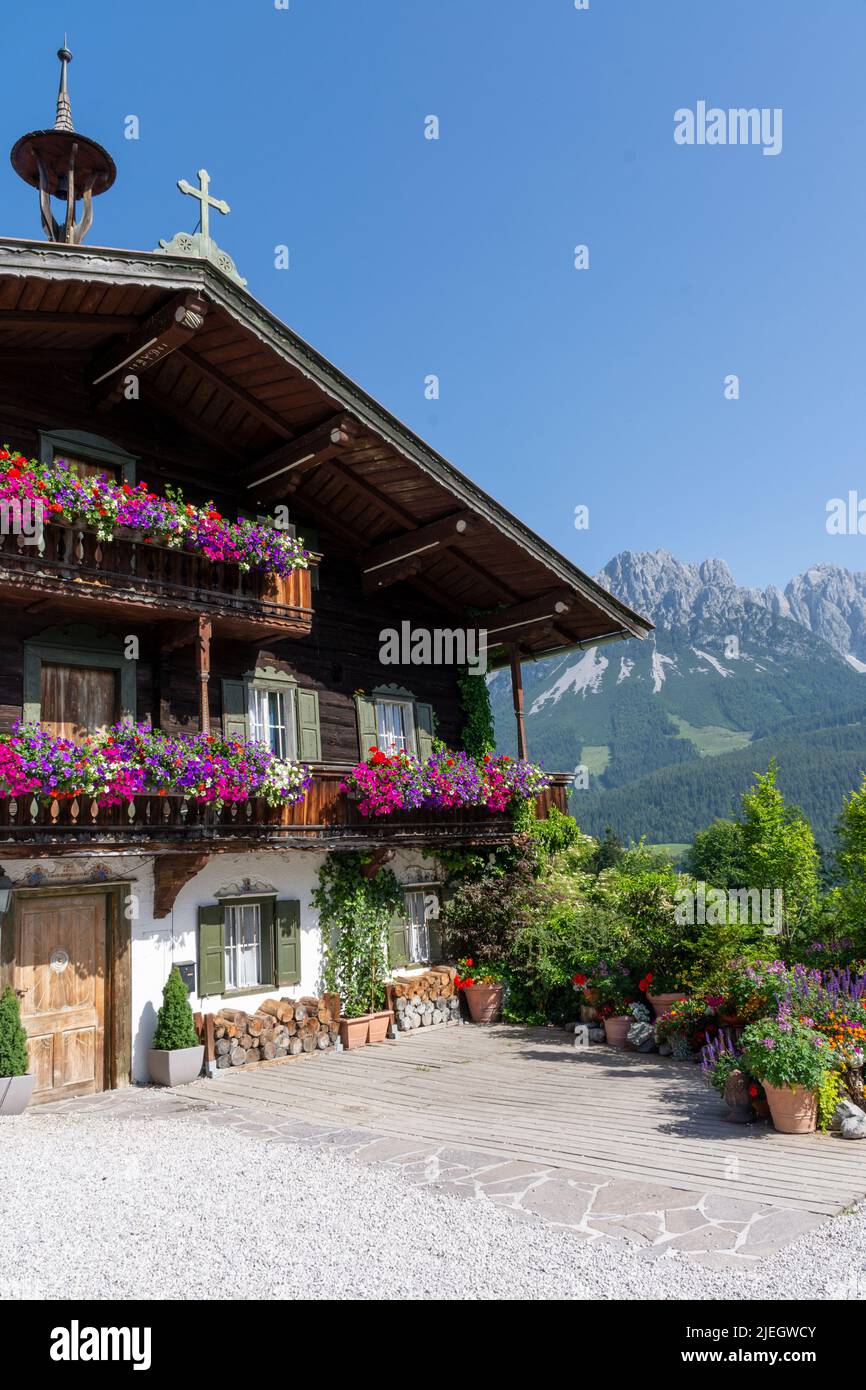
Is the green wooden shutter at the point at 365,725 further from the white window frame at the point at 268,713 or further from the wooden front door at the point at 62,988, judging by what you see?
the wooden front door at the point at 62,988

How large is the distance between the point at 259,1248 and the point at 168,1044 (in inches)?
280

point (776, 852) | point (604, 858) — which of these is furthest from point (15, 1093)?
point (604, 858)

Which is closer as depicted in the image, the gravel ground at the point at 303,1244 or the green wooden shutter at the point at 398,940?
the gravel ground at the point at 303,1244

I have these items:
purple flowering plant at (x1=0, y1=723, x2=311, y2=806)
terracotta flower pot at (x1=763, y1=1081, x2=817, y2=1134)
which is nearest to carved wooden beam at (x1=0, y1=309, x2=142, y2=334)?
purple flowering plant at (x1=0, y1=723, x2=311, y2=806)

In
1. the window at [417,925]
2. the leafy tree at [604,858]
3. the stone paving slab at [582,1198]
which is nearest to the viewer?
the stone paving slab at [582,1198]

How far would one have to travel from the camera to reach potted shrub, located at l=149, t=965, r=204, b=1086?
13258mm

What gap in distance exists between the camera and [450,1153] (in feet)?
31.2

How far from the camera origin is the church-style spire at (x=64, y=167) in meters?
15.3

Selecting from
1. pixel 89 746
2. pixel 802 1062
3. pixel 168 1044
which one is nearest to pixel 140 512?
pixel 89 746

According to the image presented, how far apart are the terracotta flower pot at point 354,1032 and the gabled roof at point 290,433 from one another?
7608 mm

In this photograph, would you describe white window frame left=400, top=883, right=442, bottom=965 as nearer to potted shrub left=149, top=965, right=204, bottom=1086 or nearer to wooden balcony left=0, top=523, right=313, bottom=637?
potted shrub left=149, top=965, right=204, bottom=1086

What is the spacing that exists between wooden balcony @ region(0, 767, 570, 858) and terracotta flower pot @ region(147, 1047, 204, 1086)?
2762mm

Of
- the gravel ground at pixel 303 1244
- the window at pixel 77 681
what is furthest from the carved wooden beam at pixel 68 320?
the gravel ground at pixel 303 1244

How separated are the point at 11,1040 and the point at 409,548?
997 centimetres
